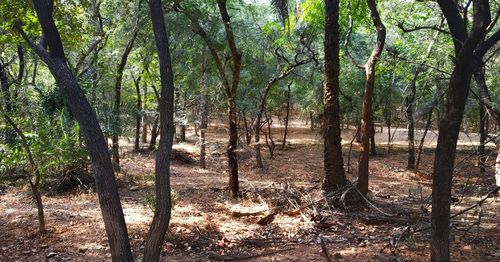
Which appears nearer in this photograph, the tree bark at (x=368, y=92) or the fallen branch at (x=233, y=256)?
the fallen branch at (x=233, y=256)

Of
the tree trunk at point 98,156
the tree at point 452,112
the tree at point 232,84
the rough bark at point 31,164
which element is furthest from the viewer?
the tree at point 232,84

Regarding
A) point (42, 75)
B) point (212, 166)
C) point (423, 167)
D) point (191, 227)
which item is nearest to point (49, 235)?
point (191, 227)

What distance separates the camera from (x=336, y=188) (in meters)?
7.75

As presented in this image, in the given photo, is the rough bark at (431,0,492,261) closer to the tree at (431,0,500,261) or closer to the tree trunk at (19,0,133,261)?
the tree at (431,0,500,261)

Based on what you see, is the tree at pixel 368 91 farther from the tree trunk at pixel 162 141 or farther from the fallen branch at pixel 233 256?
the tree trunk at pixel 162 141

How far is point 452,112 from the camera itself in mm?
3660

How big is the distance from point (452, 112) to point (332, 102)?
406cm

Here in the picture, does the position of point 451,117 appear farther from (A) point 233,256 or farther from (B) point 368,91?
(B) point 368,91

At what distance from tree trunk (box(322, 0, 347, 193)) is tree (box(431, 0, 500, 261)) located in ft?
11.7

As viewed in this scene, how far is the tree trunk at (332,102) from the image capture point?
24.6 feet

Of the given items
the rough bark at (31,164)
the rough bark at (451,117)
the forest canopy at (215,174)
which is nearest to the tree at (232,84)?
the forest canopy at (215,174)

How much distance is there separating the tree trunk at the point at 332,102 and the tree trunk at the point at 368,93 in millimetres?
501

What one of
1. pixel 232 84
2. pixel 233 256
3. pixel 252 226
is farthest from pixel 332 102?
pixel 233 256

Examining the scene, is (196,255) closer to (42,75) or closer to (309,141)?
(309,141)
